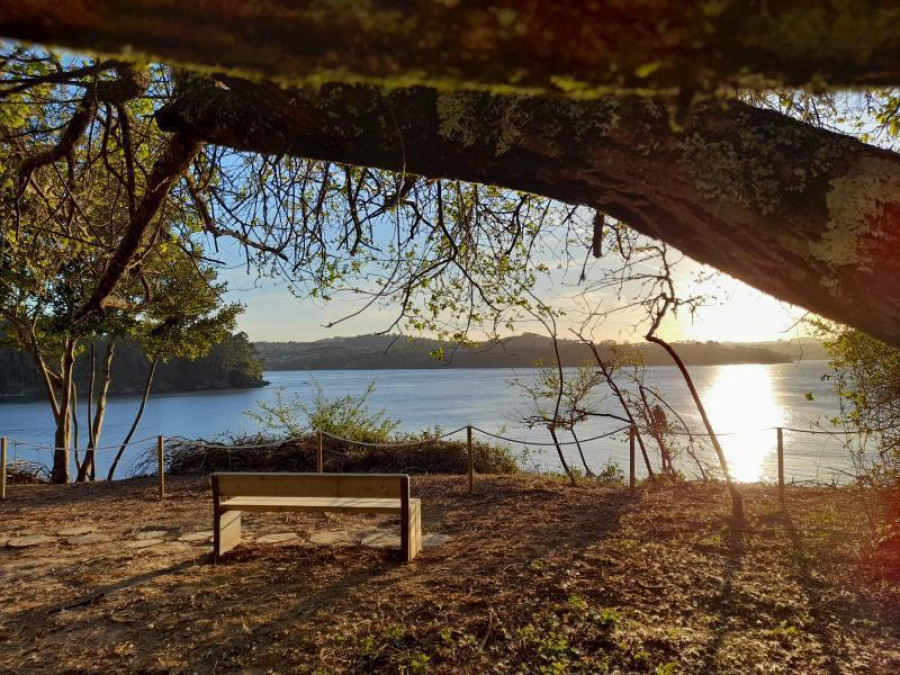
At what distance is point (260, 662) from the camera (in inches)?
126

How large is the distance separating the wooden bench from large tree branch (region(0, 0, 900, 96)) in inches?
159

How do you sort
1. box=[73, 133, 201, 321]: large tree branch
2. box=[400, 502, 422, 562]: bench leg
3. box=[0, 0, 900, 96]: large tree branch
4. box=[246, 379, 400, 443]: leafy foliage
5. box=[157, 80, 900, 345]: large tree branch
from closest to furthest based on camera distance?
1. box=[0, 0, 900, 96]: large tree branch
2. box=[157, 80, 900, 345]: large tree branch
3. box=[73, 133, 201, 321]: large tree branch
4. box=[400, 502, 422, 562]: bench leg
5. box=[246, 379, 400, 443]: leafy foliage

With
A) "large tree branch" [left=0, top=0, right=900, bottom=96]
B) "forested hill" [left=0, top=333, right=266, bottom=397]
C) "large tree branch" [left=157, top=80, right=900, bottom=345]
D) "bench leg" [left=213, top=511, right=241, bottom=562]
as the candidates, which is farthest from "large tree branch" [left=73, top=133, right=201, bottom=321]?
"forested hill" [left=0, top=333, right=266, bottom=397]

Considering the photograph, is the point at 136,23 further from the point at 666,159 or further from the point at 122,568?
the point at 122,568

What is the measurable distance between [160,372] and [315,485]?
47.9m

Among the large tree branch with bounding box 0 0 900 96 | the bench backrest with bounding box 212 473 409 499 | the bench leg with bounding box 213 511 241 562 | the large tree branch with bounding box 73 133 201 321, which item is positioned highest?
the large tree branch with bounding box 73 133 201 321

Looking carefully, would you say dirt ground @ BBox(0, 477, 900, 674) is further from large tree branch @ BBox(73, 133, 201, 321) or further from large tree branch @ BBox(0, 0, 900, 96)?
large tree branch @ BBox(0, 0, 900, 96)

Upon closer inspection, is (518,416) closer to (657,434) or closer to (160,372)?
(657,434)

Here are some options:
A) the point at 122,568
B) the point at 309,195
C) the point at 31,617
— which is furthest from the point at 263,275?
the point at 31,617

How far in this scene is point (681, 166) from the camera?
1.66 m

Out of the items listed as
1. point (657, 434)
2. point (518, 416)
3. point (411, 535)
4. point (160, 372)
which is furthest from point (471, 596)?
point (160, 372)

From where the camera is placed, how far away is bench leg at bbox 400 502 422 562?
472cm

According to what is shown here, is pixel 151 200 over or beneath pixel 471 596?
over

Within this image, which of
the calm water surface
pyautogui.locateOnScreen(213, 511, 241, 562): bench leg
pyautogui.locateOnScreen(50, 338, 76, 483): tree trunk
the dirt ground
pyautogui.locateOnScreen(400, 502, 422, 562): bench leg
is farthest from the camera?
the calm water surface
